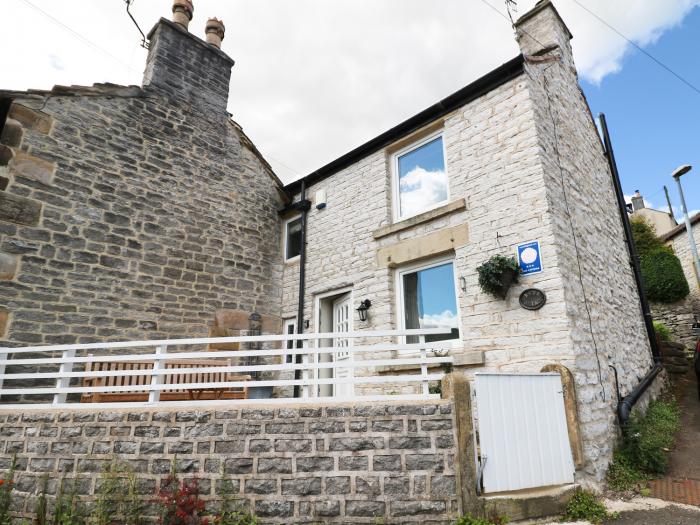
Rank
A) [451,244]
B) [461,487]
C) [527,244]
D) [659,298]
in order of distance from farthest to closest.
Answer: [659,298]
[451,244]
[527,244]
[461,487]

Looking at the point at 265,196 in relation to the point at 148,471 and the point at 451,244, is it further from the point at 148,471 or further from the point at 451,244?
the point at 148,471

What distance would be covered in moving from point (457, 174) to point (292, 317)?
4467 millimetres

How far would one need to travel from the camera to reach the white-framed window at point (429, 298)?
19.8 ft

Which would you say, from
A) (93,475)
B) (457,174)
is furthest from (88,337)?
(457,174)

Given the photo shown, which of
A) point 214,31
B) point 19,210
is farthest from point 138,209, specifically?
point 214,31

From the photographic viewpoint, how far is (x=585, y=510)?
12.1 ft

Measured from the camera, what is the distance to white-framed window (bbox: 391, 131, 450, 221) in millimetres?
6797

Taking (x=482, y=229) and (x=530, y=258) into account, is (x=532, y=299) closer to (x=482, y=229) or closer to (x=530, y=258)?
(x=530, y=258)

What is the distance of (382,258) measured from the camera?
694cm

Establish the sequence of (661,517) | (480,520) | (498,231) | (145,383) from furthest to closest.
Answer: (145,383) < (498,231) < (661,517) < (480,520)

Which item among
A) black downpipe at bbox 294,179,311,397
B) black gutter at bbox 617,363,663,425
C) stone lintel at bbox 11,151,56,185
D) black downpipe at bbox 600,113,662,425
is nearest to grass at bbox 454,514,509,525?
black gutter at bbox 617,363,663,425

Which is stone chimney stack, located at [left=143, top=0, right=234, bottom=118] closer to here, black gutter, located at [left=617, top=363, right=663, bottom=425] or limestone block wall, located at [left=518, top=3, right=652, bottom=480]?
limestone block wall, located at [left=518, top=3, right=652, bottom=480]

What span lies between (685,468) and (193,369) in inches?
230

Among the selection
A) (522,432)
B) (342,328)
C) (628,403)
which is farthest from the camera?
(342,328)
